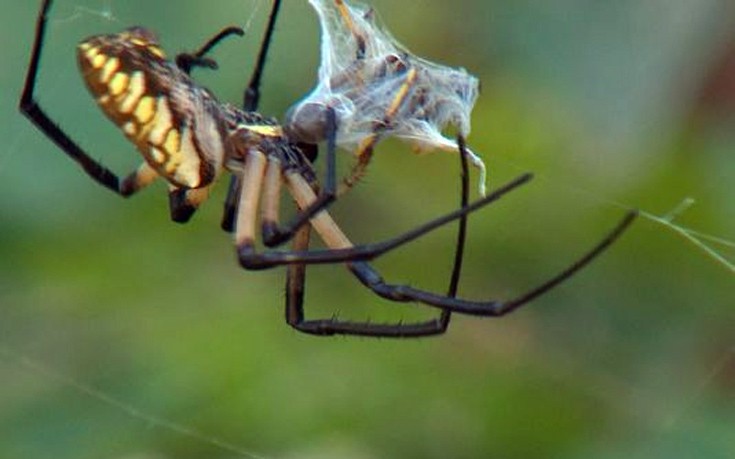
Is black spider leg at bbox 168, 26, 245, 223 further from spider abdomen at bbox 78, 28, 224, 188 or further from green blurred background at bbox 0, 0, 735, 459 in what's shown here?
green blurred background at bbox 0, 0, 735, 459

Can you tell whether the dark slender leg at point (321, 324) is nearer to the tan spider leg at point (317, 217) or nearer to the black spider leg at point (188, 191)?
the tan spider leg at point (317, 217)

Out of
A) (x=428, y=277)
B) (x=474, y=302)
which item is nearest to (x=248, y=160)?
(x=474, y=302)

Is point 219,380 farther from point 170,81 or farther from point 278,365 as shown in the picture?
point 170,81

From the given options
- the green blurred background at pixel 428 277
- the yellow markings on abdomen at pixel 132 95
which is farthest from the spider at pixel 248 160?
the green blurred background at pixel 428 277

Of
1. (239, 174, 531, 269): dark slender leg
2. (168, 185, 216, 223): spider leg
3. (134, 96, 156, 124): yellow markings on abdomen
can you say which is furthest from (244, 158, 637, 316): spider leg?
(134, 96, 156, 124): yellow markings on abdomen

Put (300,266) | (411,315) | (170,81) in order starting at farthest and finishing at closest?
1. (411,315)
2. (300,266)
3. (170,81)

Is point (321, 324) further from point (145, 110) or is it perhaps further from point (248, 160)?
point (145, 110)

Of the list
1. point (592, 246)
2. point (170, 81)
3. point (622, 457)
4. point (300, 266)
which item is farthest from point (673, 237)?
point (170, 81)
